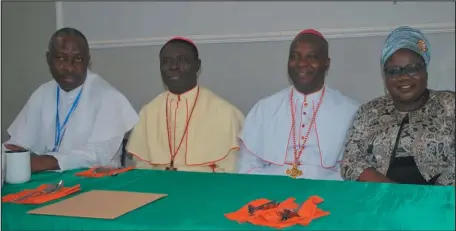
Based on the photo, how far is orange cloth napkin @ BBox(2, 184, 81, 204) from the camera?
5.77ft

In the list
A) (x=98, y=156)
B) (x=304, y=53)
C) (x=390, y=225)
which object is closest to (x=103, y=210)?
(x=390, y=225)

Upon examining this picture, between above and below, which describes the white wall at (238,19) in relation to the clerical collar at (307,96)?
above

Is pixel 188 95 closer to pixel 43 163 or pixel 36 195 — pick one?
pixel 43 163

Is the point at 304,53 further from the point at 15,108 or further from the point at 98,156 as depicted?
the point at 15,108

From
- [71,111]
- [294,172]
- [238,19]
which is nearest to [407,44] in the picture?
[294,172]

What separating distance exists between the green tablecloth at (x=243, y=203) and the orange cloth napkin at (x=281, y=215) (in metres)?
0.03

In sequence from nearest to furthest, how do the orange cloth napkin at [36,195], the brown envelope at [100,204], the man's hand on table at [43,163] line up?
the brown envelope at [100,204] < the orange cloth napkin at [36,195] < the man's hand on table at [43,163]

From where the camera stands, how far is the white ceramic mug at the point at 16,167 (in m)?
2.06

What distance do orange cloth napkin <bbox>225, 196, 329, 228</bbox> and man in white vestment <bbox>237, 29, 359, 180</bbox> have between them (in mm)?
A: 1205

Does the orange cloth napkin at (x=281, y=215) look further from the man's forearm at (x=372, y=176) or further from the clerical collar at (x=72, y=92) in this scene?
the clerical collar at (x=72, y=92)

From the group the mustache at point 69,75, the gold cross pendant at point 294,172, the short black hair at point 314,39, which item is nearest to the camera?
the gold cross pendant at point 294,172

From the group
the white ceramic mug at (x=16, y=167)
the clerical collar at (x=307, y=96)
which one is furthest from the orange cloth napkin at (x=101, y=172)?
the clerical collar at (x=307, y=96)

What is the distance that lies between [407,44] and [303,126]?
729 mm

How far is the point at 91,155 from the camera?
2611 mm
